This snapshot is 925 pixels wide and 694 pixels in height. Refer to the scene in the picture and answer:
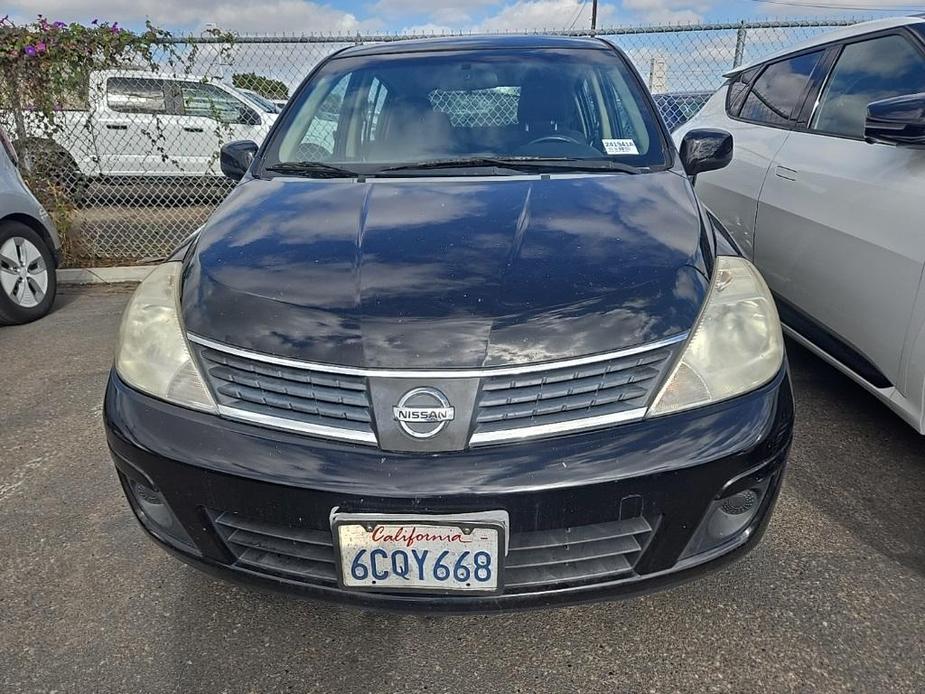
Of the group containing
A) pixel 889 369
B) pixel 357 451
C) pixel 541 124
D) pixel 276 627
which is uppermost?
pixel 541 124

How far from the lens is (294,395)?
1.47 meters

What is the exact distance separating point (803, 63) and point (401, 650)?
10.7ft

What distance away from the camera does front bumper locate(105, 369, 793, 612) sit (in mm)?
1360

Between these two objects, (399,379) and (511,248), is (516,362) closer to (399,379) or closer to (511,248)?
(399,379)

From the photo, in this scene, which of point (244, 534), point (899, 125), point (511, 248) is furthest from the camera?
point (899, 125)

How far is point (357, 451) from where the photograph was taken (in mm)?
1402

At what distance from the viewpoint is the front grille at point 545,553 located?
1.42 meters

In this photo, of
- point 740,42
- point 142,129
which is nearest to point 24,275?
point 142,129

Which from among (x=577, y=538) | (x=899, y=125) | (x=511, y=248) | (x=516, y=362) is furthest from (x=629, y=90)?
(x=577, y=538)

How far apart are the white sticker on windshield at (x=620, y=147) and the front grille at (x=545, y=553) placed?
54.6 inches

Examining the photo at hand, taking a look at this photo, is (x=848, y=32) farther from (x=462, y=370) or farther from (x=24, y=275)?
(x=24, y=275)

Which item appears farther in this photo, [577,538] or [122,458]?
[122,458]

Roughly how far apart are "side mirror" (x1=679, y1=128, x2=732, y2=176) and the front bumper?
1.23m

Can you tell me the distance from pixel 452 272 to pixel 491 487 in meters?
0.53
